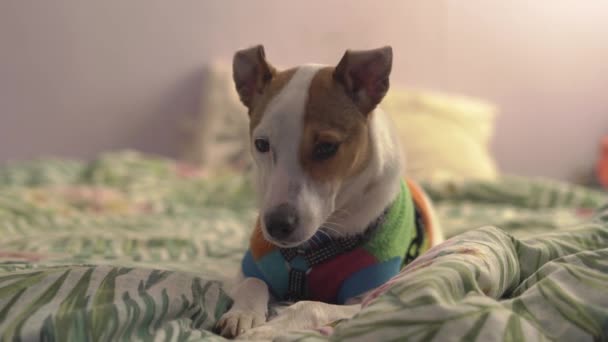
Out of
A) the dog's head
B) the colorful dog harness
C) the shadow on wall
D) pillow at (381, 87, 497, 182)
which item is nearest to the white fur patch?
the dog's head

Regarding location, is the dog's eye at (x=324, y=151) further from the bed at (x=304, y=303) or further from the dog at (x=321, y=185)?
the bed at (x=304, y=303)

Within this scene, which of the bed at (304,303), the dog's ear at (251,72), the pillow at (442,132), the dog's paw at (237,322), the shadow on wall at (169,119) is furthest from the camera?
the shadow on wall at (169,119)

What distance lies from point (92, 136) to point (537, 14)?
227 centimetres

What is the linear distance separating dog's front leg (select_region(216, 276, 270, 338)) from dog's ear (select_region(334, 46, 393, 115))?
1.22 ft

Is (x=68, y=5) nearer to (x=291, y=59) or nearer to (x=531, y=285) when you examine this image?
(x=291, y=59)

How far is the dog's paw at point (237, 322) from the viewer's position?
874 millimetres

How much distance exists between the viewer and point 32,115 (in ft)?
9.90

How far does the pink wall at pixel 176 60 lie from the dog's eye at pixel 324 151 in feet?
5.54

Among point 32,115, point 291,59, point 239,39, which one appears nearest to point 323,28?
point 291,59

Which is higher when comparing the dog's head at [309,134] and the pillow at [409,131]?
the dog's head at [309,134]

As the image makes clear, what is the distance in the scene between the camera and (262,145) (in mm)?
1048

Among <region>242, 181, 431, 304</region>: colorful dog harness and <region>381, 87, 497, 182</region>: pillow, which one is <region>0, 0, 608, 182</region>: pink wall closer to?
<region>381, 87, 497, 182</region>: pillow

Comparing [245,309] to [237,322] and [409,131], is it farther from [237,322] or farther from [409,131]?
[409,131]

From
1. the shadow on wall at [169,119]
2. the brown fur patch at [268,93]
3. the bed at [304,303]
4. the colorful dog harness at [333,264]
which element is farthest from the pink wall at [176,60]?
the colorful dog harness at [333,264]
